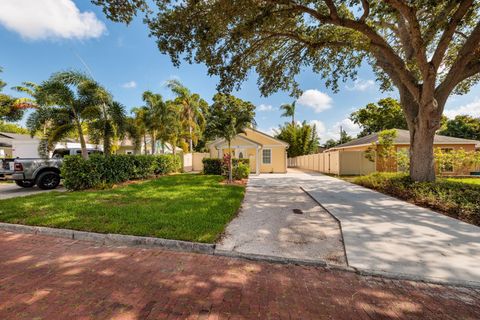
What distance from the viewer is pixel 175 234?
165 inches

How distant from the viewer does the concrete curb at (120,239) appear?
385 centimetres

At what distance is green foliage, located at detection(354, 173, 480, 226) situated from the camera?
19.0ft

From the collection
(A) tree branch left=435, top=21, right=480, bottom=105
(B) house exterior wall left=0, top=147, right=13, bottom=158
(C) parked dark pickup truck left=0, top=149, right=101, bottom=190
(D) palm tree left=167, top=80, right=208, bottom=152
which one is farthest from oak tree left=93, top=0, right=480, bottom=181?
(B) house exterior wall left=0, top=147, right=13, bottom=158

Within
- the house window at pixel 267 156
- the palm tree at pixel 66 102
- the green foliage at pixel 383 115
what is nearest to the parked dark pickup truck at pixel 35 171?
the palm tree at pixel 66 102

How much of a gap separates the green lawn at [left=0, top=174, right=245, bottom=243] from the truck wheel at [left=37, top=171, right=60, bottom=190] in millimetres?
3451

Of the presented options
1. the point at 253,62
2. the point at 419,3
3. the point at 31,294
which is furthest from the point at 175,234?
the point at 419,3

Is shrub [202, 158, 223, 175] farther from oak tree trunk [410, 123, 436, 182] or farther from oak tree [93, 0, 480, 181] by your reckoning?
oak tree trunk [410, 123, 436, 182]

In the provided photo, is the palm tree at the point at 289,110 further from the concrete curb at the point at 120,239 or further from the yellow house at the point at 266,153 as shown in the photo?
the concrete curb at the point at 120,239

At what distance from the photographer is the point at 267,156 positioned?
21.1 meters

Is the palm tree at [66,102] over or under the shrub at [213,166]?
over

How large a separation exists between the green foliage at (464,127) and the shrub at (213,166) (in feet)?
125

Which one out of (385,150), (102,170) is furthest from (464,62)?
(102,170)

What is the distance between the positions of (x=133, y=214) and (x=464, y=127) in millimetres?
50026

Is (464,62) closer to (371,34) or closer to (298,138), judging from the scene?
(371,34)
